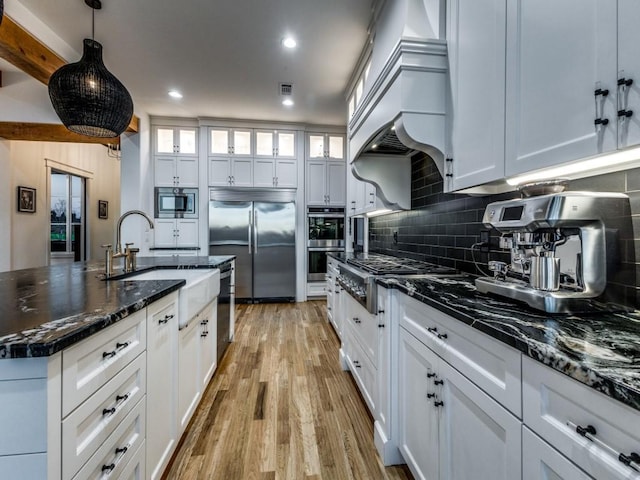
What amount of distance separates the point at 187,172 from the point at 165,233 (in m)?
1.04

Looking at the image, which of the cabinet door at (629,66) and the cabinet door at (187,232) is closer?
the cabinet door at (629,66)

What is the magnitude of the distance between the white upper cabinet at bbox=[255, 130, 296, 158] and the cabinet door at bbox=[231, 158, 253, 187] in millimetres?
258

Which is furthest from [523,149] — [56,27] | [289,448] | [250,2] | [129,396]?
[56,27]

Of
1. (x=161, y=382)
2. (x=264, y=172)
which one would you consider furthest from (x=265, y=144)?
(x=161, y=382)

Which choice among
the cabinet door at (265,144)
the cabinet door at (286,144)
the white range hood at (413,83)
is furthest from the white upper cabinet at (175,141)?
the white range hood at (413,83)

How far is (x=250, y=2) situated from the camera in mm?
2453

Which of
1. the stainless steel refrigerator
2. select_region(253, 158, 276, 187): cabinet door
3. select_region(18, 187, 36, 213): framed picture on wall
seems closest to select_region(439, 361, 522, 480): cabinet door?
the stainless steel refrigerator

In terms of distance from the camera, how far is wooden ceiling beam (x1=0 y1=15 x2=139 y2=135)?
242 cm

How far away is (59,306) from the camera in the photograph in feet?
3.49

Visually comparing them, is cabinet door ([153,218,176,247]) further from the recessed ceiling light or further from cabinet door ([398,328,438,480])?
cabinet door ([398,328,438,480])

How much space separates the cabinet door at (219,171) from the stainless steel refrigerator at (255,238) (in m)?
0.16

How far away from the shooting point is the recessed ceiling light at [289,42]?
9.59 ft

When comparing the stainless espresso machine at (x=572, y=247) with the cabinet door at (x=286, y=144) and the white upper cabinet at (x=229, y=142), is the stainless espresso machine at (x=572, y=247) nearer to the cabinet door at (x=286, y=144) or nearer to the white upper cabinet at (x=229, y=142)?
the cabinet door at (x=286, y=144)

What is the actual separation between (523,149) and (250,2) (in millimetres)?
2467
